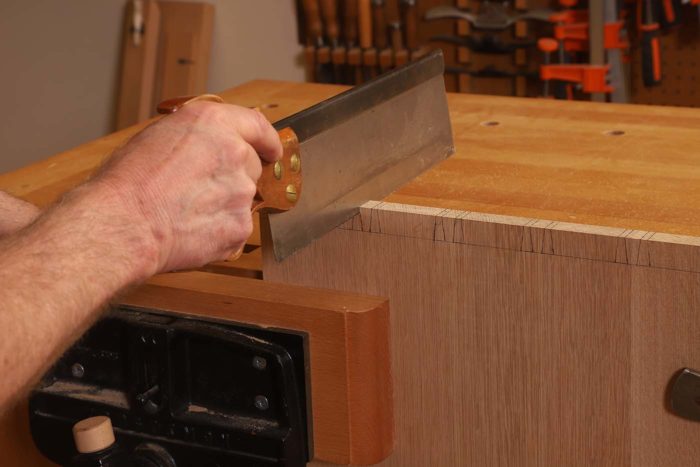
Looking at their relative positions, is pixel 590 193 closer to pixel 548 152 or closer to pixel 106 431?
pixel 548 152

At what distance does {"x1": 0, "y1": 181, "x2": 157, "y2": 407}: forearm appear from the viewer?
2.45 ft

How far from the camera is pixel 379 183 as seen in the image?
110 cm

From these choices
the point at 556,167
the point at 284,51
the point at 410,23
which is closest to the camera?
the point at 556,167

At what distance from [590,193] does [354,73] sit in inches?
94.4

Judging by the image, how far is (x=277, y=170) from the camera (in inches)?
36.6

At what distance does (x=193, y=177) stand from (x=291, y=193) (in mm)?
124

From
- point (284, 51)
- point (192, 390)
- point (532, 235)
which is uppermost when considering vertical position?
point (284, 51)

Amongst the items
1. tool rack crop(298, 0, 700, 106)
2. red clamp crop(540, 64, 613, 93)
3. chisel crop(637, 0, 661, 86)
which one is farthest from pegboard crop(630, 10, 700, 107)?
red clamp crop(540, 64, 613, 93)

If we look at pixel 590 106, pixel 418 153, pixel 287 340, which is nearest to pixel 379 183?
pixel 418 153

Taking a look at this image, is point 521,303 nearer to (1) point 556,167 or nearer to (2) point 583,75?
(1) point 556,167

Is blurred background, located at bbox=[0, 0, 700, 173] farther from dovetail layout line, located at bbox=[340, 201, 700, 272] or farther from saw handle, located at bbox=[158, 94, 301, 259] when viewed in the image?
saw handle, located at bbox=[158, 94, 301, 259]

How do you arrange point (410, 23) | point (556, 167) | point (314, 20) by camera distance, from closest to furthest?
point (556, 167) < point (410, 23) < point (314, 20)

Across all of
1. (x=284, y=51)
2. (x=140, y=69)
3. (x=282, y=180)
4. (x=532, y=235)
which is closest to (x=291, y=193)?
(x=282, y=180)

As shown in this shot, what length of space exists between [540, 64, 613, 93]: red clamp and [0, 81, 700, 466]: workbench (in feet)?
5.46
